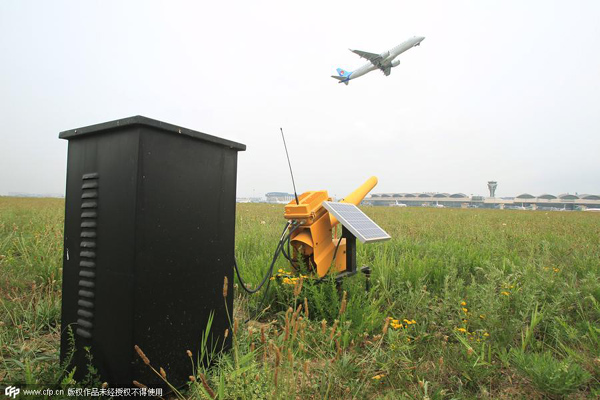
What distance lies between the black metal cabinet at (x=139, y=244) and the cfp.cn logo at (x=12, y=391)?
217 mm

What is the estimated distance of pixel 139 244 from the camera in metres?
1.40

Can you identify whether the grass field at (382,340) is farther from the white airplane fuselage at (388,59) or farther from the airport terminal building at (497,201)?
the airport terminal building at (497,201)

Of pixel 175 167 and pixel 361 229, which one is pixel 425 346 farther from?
pixel 175 167

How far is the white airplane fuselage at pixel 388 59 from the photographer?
3148 cm

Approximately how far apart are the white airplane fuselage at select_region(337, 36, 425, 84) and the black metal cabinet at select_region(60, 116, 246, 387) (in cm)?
3474

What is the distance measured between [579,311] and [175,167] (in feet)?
10.7

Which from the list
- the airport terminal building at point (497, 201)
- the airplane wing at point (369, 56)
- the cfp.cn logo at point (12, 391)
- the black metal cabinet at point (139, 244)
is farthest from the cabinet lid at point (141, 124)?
the airport terminal building at point (497, 201)

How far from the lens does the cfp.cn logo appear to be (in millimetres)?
1450

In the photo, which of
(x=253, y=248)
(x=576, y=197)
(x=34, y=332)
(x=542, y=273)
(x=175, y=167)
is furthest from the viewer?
(x=576, y=197)

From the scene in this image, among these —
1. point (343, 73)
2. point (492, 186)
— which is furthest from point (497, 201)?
point (343, 73)

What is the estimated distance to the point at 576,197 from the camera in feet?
318

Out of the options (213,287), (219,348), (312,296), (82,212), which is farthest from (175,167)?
(312,296)

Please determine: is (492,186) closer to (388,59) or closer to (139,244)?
(388,59)

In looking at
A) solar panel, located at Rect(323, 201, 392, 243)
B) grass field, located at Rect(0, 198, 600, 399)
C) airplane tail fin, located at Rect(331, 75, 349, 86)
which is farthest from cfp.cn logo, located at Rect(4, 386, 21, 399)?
airplane tail fin, located at Rect(331, 75, 349, 86)
